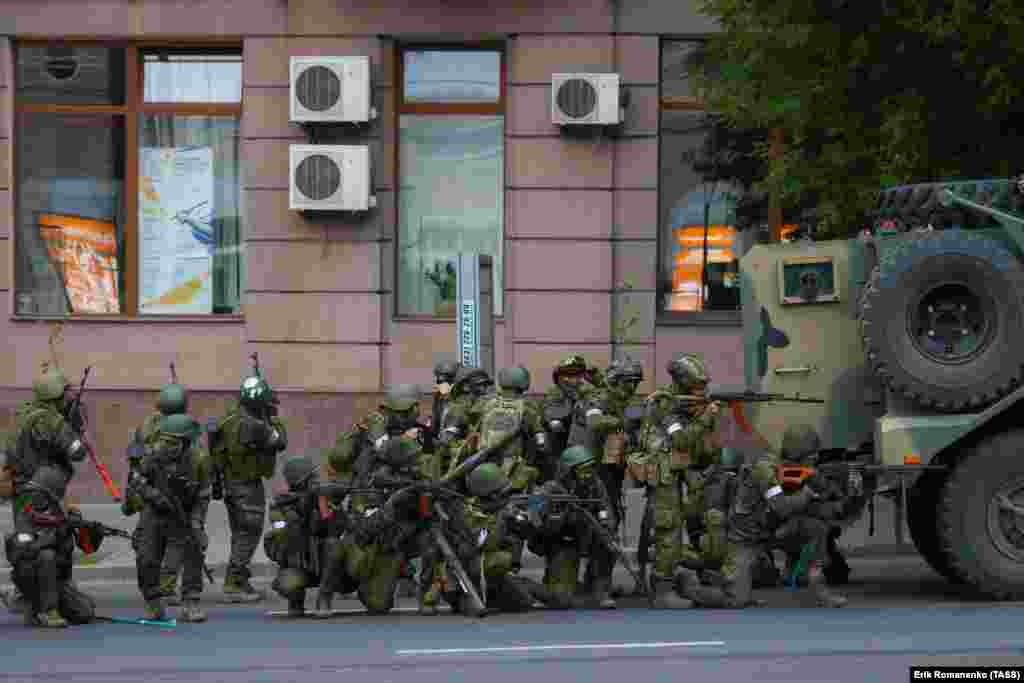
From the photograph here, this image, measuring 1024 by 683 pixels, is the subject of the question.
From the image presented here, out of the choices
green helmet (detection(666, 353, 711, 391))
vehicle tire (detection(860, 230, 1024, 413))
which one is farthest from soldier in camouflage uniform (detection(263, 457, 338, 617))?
vehicle tire (detection(860, 230, 1024, 413))

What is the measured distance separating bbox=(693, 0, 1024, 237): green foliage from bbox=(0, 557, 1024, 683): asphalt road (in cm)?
340

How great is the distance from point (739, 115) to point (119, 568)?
19.1 feet

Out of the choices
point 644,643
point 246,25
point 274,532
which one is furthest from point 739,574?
point 246,25

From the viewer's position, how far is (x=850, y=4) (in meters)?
14.1

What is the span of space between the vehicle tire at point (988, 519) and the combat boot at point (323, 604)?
152 inches

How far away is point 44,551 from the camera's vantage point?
11312mm

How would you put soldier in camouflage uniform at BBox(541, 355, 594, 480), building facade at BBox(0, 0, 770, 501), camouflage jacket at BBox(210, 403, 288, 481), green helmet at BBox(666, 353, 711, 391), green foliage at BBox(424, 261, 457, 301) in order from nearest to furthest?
green helmet at BBox(666, 353, 711, 391) → camouflage jacket at BBox(210, 403, 288, 481) → soldier in camouflage uniform at BBox(541, 355, 594, 480) → building facade at BBox(0, 0, 770, 501) → green foliage at BBox(424, 261, 457, 301)

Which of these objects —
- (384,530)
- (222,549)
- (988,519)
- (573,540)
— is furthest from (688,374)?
(222,549)

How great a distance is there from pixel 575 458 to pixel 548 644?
6.82ft

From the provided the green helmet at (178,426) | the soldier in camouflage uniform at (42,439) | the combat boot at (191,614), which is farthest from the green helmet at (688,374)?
the soldier in camouflage uniform at (42,439)

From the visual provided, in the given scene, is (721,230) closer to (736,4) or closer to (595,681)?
(736,4)

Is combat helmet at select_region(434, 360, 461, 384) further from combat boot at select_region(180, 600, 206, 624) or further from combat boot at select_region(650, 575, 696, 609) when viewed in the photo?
combat boot at select_region(180, 600, 206, 624)

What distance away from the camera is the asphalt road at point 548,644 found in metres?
9.21

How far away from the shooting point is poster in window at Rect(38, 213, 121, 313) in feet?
59.8
